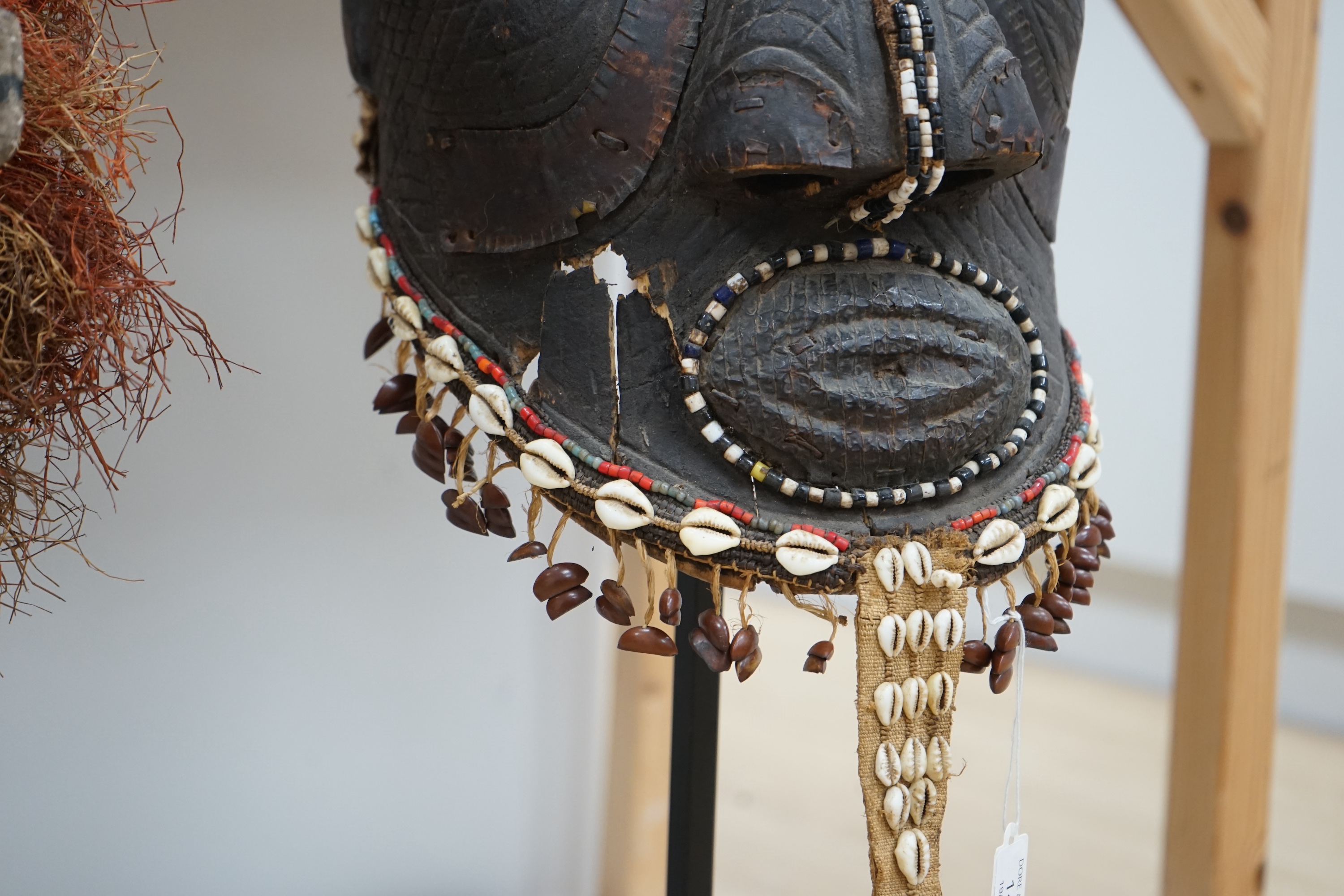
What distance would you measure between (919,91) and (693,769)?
55 centimetres

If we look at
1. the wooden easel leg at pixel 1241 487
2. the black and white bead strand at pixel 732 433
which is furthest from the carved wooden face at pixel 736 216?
the wooden easel leg at pixel 1241 487

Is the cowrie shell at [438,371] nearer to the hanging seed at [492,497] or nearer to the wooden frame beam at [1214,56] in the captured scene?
the hanging seed at [492,497]

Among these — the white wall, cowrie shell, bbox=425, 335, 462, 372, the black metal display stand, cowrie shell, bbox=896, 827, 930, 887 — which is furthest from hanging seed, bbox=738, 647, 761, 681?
the white wall

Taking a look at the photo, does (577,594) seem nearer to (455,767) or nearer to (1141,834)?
(455,767)

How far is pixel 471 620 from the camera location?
1.23 meters

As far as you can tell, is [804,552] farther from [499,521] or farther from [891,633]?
[499,521]

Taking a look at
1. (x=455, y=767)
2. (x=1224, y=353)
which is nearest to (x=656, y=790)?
(x=455, y=767)

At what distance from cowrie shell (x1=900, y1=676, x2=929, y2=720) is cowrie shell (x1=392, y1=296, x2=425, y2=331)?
1.04 ft

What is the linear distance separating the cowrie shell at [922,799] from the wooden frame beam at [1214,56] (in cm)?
68

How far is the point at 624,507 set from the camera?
0.60 m

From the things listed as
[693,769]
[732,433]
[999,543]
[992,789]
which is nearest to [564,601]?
[732,433]

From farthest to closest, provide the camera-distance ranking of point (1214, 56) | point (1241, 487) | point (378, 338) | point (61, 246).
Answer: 1. point (1241, 487)
2. point (1214, 56)
3. point (378, 338)
4. point (61, 246)

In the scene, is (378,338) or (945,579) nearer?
(945,579)

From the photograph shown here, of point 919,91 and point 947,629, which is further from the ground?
point 919,91
